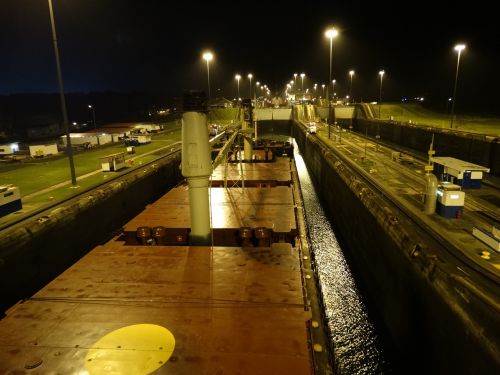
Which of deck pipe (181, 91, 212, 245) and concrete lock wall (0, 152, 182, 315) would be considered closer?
deck pipe (181, 91, 212, 245)

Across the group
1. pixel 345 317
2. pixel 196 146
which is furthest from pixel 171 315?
pixel 345 317

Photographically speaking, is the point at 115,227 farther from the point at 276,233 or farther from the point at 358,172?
the point at 358,172

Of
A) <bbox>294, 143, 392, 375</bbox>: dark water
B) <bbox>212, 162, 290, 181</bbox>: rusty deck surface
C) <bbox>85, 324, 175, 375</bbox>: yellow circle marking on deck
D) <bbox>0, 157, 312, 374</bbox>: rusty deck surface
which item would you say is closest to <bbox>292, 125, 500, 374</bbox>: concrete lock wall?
<bbox>294, 143, 392, 375</bbox>: dark water

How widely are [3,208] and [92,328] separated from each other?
15785 millimetres

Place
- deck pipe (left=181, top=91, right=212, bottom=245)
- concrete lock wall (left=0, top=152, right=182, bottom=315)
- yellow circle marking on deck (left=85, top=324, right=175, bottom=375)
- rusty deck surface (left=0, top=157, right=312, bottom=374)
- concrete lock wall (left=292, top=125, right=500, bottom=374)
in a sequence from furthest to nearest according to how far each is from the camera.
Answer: concrete lock wall (left=0, top=152, right=182, bottom=315) → deck pipe (left=181, top=91, right=212, bottom=245) → concrete lock wall (left=292, top=125, right=500, bottom=374) → rusty deck surface (left=0, top=157, right=312, bottom=374) → yellow circle marking on deck (left=85, top=324, right=175, bottom=375)

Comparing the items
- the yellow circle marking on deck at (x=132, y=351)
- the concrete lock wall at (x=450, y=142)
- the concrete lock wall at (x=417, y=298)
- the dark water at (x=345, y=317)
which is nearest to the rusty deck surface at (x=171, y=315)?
the yellow circle marking on deck at (x=132, y=351)

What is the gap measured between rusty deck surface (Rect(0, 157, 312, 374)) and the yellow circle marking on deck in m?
0.02

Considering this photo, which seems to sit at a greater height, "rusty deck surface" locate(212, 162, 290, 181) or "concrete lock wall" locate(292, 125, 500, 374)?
"rusty deck surface" locate(212, 162, 290, 181)

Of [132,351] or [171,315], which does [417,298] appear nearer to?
[171,315]

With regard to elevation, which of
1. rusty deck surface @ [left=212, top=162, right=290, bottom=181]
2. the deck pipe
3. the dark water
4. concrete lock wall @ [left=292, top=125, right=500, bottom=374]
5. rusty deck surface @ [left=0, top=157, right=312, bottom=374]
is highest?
the deck pipe

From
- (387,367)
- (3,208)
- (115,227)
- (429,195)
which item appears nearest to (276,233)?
(387,367)

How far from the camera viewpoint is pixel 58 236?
15.6 metres

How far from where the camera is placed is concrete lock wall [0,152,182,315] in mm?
12461

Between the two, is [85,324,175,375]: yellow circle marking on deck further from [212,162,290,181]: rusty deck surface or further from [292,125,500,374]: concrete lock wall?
[212,162,290,181]: rusty deck surface
